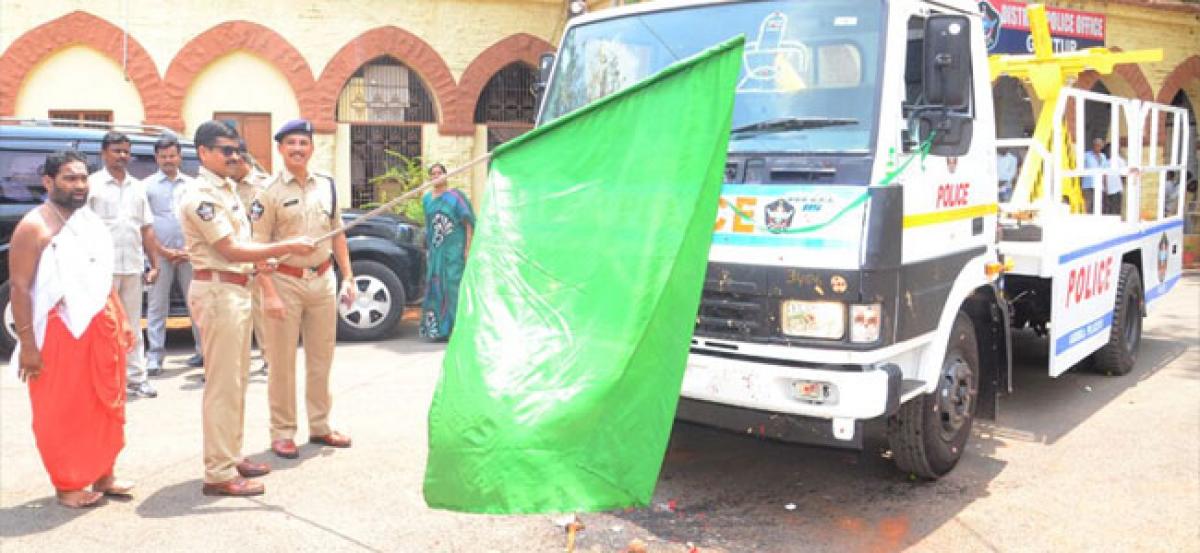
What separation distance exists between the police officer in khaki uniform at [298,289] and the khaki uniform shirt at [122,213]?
2164mm

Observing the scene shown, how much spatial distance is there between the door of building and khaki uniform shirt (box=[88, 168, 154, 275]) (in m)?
8.06

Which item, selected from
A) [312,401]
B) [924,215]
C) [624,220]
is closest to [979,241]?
[924,215]

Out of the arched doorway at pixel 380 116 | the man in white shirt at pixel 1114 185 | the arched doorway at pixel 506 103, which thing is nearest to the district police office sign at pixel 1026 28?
the arched doorway at pixel 506 103

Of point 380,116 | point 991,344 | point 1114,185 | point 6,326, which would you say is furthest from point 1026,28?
point 6,326

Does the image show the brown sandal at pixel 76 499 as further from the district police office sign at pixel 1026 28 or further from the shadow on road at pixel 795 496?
the district police office sign at pixel 1026 28

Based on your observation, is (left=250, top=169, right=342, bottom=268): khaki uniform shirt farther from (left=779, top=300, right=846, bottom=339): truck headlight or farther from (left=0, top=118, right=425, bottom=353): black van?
(left=779, top=300, right=846, bottom=339): truck headlight

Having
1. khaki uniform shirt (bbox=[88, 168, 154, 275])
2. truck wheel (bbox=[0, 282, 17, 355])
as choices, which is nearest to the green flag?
khaki uniform shirt (bbox=[88, 168, 154, 275])

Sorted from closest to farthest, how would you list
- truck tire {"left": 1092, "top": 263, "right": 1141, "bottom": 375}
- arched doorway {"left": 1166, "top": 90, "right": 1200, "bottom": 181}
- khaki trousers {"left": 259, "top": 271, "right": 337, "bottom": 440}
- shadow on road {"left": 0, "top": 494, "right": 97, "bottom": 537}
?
1. shadow on road {"left": 0, "top": 494, "right": 97, "bottom": 537}
2. khaki trousers {"left": 259, "top": 271, "right": 337, "bottom": 440}
3. truck tire {"left": 1092, "top": 263, "right": 1141, "bottom": 375}
4. arched doorway {"left": 1166, "top": 90, "right": 1200, "bottom": 181}

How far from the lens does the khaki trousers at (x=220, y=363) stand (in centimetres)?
523

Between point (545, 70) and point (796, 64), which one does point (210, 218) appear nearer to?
point (545, 70)

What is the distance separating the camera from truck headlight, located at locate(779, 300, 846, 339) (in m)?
4.52

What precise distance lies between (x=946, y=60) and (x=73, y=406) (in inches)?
177

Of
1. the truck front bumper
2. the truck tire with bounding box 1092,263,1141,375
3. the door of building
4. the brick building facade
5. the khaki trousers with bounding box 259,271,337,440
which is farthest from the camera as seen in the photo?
the door of building

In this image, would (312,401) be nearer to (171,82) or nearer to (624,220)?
(624,220)
